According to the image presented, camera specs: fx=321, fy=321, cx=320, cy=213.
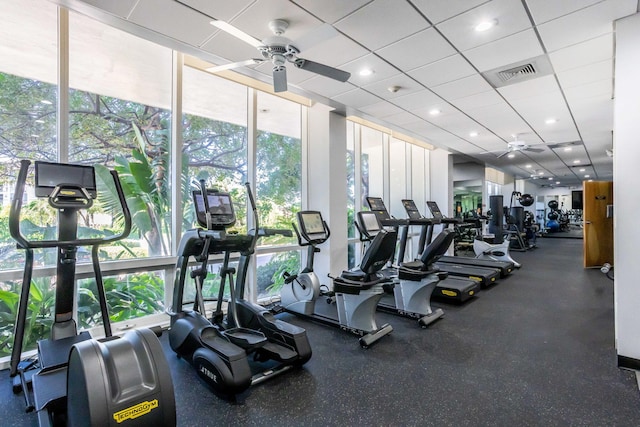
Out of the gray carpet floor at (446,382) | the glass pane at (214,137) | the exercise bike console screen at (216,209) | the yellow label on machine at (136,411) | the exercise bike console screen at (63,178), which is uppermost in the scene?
the glass pane at (214,137)

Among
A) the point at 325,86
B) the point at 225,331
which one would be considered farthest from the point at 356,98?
the point at 225,331

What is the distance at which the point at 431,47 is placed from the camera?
11.2ft

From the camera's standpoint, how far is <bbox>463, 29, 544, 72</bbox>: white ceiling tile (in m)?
3.23

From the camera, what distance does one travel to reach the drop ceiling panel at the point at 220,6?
2676 mm

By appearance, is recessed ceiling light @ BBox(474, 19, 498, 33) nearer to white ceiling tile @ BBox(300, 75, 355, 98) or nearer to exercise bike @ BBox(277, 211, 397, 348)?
white ceiling tile @ BBox(300, 75, 355, 98)

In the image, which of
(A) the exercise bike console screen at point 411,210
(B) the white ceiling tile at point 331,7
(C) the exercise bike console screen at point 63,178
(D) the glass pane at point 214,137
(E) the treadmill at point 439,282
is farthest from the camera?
(A) the exercise bike console screen at point 411,210

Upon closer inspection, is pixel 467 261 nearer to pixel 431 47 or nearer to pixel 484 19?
pixel 431 47

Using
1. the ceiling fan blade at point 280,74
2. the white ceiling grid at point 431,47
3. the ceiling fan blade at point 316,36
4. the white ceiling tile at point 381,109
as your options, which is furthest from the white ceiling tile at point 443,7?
the white ceiling tile at point 381,109

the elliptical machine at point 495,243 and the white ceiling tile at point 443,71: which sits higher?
the white ceiling tile at point 443,71

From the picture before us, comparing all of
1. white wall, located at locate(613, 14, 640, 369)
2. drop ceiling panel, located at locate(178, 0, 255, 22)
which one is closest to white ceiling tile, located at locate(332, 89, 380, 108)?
drop ceiling panel, located at locate(178, 0, 255, 22)

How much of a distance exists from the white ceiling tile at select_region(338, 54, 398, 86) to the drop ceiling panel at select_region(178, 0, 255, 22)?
145 centimetres

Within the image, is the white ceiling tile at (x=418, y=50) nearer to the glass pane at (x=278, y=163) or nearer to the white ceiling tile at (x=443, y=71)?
the white ceiling tile at (x=443, y=71)

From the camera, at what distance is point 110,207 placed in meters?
3.68

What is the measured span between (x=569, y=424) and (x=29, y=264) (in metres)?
4.02
